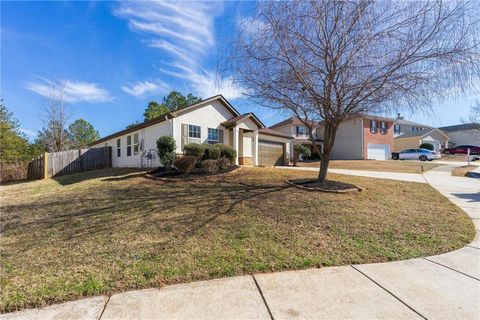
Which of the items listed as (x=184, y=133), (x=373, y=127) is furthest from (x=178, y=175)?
(x=373, y=127)

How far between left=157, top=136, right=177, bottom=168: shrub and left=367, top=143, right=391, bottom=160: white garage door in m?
27.7

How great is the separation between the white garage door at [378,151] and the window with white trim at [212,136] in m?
23.8

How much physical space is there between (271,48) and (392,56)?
3.43 meters

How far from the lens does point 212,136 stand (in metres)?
16.6

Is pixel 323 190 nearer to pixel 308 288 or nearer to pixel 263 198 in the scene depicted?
pixel 263 198

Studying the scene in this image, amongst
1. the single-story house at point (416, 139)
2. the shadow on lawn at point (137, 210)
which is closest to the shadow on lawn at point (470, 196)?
the shadow on lawn at point (137, 210)

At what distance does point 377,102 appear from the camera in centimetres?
795

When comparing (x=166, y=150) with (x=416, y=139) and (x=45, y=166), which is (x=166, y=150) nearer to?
(x=45, y=166)

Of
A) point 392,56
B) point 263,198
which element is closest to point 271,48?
point 392,56

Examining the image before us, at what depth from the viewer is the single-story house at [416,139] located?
127 ft

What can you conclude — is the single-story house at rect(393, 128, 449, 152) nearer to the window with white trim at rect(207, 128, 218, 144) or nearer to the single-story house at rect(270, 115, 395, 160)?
the single-story house at rect(270, 115, 395, 160)

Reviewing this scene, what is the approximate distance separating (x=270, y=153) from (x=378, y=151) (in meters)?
19.3

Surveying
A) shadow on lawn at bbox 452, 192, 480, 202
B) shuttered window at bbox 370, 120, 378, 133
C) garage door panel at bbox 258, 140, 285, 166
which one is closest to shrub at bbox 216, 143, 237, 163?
garage door panel at bbox 258, 140, 285, 166

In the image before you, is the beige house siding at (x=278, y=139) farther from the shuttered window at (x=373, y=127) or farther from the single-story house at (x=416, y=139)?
the single-story house at (x=416, y=139)
